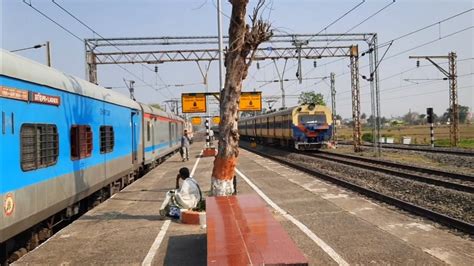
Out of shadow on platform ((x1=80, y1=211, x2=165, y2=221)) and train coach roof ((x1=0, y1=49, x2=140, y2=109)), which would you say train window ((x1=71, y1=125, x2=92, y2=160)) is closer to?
train coach roof ((x1=0, y1=49, x2=140, y2=109))

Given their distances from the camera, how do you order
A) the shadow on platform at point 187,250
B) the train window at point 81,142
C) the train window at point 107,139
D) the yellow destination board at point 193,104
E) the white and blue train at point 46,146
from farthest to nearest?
the yellow destination board at point 193,104
the train window at point 107,139
the train window at point 81,142
the shadow on platform at point 187,250
the white and blue train at point 46,146

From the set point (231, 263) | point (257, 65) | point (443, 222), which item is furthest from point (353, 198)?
point (257, 65)

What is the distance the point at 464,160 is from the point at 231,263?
20.0m

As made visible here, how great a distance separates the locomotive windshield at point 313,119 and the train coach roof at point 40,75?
19.5m

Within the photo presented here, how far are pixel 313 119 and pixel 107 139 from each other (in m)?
19.4

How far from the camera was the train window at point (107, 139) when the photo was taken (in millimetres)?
11025

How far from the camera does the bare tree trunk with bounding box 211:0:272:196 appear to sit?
29.5 feet

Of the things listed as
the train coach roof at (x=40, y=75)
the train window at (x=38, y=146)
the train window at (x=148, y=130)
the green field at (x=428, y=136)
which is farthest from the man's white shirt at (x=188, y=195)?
the green field at (x=428, y=136)

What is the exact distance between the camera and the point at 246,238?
536 cm

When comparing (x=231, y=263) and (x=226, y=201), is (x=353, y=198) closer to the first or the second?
(x=226, y=201)

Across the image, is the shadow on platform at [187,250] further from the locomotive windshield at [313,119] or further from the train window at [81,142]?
the locomotive windshield at [313,119]

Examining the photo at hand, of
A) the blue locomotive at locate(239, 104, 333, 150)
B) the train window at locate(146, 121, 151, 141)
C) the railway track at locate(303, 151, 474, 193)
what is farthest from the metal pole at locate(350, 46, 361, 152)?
the train window at locate(146, 121, 151, 141)

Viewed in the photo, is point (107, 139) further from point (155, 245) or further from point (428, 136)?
point (428, 136)

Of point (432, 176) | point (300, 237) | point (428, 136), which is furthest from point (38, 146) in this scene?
point (428, 136)
